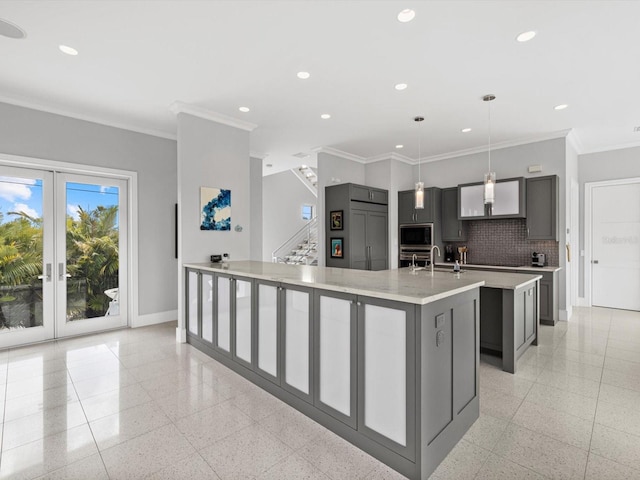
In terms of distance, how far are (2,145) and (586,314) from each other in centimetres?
889

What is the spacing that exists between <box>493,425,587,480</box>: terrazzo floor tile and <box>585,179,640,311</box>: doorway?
5454mm

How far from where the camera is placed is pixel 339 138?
5633 millimetres

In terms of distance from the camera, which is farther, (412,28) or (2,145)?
(2,145)

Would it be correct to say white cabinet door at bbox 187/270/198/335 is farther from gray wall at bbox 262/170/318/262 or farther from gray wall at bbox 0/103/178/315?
gray wall at bbox 262/170/318/262

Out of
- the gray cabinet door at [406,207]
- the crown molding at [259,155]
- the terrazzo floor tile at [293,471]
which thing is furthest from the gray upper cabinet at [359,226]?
the terrazzo floor tile at [293,471]

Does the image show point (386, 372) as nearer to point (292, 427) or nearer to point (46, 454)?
point (292, 427)

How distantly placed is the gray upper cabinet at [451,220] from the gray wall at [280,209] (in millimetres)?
3883

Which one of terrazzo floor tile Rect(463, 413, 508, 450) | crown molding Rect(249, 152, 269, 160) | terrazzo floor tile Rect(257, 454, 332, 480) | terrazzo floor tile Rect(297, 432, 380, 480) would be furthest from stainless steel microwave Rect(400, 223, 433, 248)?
terrazzo floor tile Rect(257, 454, 332, 480)

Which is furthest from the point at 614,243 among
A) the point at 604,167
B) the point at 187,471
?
the point at 187,471

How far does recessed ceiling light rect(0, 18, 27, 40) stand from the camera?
8.44 feet

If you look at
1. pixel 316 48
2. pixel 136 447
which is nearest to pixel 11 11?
pixel 316 48

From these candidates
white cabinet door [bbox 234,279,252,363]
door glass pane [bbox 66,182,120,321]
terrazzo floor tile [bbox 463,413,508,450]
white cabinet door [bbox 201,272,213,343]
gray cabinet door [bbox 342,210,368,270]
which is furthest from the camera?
gray cabinet door [bbox 342,210,368,270]

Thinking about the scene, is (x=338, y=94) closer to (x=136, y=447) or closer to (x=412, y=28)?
(x=412, y=28)

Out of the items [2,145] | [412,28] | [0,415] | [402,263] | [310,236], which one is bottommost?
[0,415]
